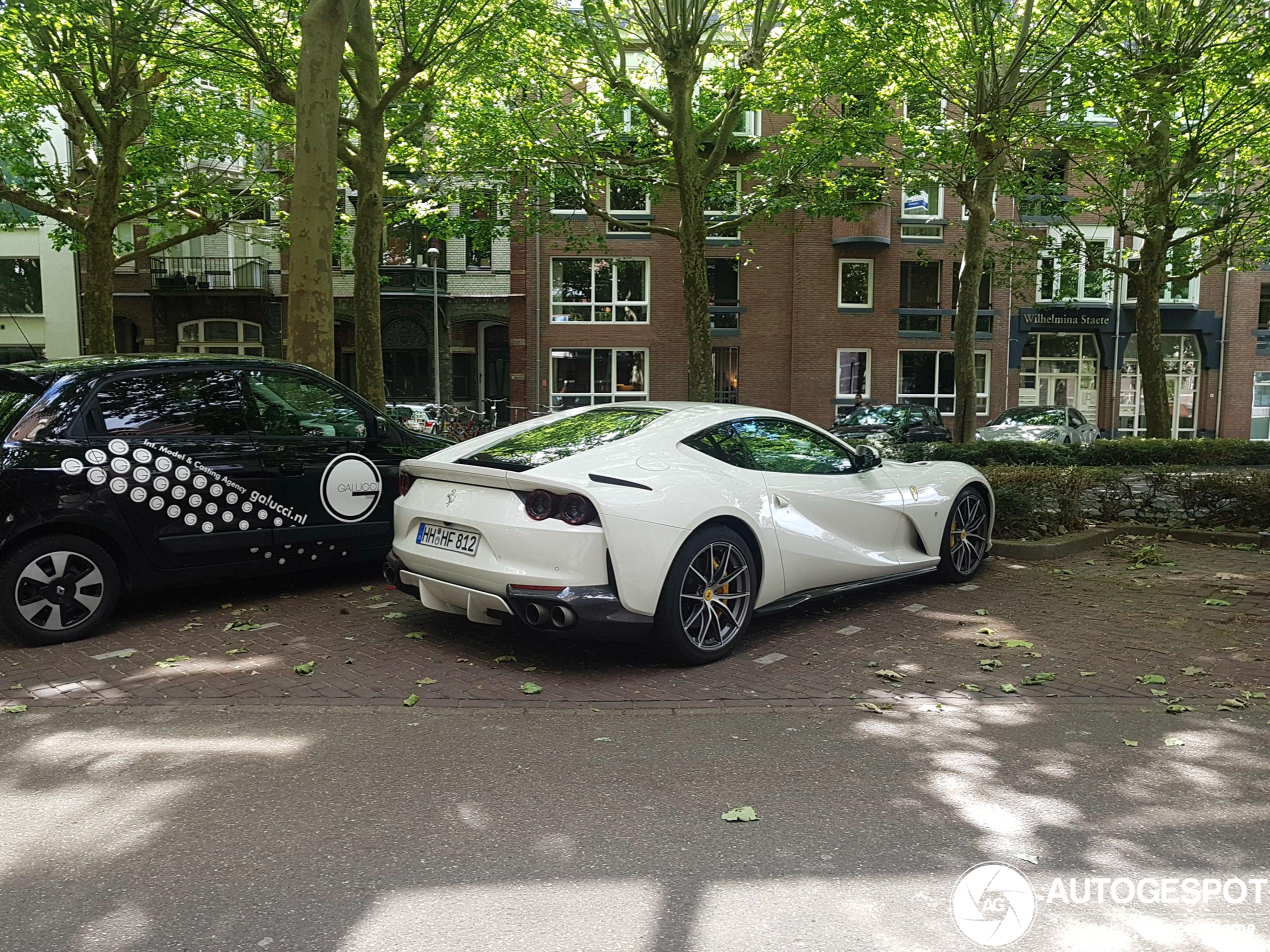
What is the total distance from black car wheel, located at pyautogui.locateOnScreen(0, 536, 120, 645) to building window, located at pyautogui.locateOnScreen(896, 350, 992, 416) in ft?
104

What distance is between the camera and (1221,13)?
15102 millimetres

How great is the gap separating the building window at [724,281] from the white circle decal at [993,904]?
32097 millimetres

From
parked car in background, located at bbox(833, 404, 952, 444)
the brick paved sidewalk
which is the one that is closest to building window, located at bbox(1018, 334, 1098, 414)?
parked car in background, located at bbox(833, 404, 952, 444)

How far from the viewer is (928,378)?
34.9 metres

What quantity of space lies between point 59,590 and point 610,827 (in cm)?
411

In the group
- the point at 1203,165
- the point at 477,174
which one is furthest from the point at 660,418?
the point at 477,174

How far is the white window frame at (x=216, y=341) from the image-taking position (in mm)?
33969

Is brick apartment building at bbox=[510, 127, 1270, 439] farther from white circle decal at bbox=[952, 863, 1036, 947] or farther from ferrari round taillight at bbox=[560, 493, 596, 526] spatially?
white circle decal at bbox=[952, 863, 1036, 947]

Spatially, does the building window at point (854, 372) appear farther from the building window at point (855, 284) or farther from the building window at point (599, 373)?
the building window at point (599, 373)

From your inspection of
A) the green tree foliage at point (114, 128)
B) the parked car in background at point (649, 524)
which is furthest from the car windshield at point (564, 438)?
the green tree foliage at point (114, 128)

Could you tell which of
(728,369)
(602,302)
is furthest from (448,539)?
(728,369)

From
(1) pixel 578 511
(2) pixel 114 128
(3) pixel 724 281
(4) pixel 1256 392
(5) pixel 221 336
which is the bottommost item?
(1) pixel 578 511

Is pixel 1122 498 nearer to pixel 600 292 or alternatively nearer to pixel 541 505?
pixel 541 505

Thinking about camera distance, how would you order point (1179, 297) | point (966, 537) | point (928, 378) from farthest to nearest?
point (1179, 297), point (928, 378), point (966, 537)
